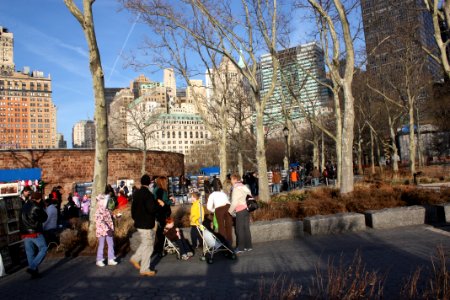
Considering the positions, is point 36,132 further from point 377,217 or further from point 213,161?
point 377,217

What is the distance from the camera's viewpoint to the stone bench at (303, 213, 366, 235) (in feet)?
32.0

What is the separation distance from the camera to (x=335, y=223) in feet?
32.3

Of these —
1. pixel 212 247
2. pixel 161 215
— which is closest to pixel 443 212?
pixel 212 247

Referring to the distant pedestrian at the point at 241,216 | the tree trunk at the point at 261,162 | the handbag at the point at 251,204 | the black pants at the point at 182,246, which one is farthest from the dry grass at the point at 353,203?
the black pants at the point at 182,246

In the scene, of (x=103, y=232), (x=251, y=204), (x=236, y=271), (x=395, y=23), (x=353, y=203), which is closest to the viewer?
(x=236, y=271)

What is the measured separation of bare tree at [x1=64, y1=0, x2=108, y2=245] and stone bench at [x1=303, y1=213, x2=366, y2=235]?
17.9 feet

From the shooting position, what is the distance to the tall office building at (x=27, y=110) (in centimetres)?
14350

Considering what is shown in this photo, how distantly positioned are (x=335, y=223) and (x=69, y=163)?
899 inches

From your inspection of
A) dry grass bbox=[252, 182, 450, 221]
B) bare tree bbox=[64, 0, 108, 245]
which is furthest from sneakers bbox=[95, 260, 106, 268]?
dry grass bbox=[252, 182, 450, 221]

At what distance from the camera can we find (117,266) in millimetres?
8109

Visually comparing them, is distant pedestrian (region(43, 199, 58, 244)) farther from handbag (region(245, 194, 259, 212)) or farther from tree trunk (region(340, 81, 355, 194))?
tree trunk (region(340, 81, 355, 194))

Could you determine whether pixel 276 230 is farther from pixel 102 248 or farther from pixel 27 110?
pixel 27 110

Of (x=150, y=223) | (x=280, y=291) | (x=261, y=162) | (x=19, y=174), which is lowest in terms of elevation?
(x=280, y=291)

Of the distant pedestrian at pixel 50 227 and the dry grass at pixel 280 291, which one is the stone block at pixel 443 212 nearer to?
the dry grass at pixel 280 291
